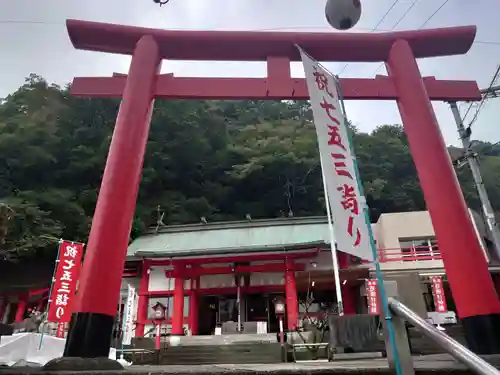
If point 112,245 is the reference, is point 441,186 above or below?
above

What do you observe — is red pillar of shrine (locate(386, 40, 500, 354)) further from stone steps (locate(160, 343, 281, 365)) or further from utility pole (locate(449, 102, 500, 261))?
stone steps (locate(160, 343, 281, 365))

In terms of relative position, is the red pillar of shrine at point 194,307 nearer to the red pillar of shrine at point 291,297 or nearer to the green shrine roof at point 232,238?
the green shrine roof at point 232,238

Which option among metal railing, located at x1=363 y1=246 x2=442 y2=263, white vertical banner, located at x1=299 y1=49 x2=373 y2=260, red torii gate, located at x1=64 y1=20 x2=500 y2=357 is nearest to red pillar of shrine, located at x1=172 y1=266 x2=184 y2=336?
metal railing, located at x1=363 y1=246 x2=442 y2=263

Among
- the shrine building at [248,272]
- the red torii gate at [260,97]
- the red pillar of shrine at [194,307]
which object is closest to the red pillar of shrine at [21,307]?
the shrine building at [248,272]

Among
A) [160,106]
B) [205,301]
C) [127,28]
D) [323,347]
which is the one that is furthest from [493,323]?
[160,106]

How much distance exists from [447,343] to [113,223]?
3676mm

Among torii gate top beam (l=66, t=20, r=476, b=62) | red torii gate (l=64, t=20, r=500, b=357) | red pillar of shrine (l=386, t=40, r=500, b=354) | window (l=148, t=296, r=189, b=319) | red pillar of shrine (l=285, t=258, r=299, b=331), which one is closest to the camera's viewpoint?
red torii gate (l=64, t=20, r=500, b=357)

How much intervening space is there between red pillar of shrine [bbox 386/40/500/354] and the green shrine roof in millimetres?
7725

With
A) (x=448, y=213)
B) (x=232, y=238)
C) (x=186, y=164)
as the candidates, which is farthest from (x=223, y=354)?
(x=186, y=164)

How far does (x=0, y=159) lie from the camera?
70.4 feet

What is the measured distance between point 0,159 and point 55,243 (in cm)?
755

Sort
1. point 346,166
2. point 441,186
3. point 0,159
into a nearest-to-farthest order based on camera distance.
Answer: point 346,166 < point 441,186 < point 0,159

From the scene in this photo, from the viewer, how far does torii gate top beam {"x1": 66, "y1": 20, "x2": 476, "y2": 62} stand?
5957 millimetres

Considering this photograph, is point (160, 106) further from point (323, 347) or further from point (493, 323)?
point (493, 323)
